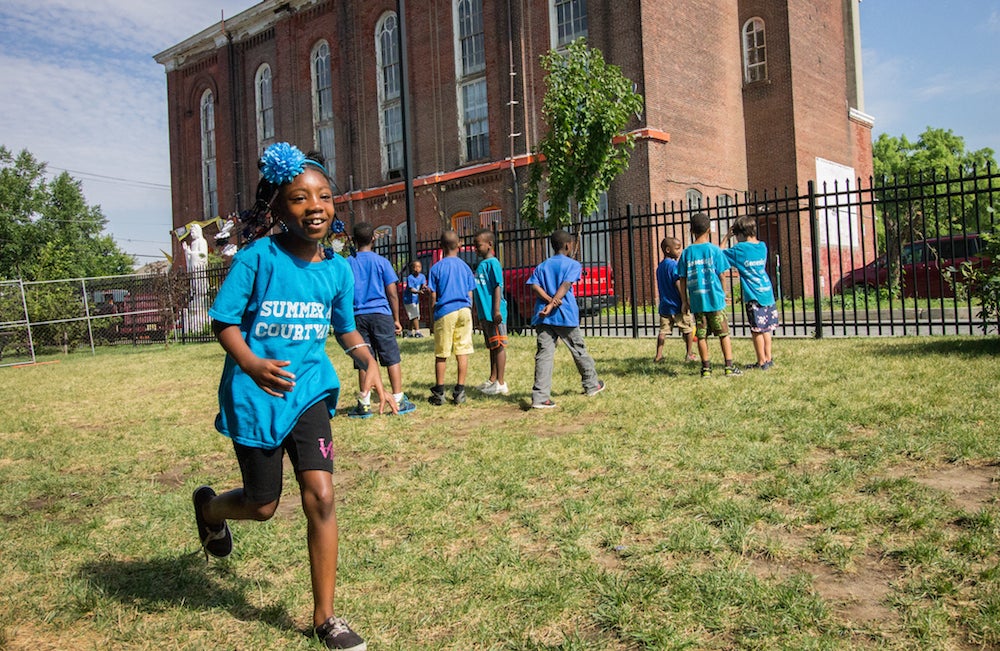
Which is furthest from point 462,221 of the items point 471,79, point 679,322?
point 679,322

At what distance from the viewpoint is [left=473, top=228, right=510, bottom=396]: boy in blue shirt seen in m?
8.12

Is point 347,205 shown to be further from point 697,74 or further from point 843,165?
point 843,165

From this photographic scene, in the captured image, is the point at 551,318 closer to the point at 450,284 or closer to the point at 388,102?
the point at 450,284

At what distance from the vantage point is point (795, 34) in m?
26.2

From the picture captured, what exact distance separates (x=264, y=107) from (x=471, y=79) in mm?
13536

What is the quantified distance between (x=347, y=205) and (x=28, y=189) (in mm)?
29717

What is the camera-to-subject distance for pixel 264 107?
36812mm

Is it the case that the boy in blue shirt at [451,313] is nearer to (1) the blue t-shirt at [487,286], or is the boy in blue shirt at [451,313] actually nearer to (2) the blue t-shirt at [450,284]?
(2) the blue t-shirt at [450,284]

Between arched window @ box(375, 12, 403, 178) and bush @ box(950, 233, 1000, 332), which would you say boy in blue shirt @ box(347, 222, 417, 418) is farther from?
A: arched window @ box(375, 12, 403, 178)

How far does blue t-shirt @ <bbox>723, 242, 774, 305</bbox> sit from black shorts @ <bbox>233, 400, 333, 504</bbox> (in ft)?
21.5

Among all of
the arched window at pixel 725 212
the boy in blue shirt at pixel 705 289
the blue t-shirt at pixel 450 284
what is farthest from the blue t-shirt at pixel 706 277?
the arched window at pixel 725 212

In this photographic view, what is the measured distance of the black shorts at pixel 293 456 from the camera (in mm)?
2953

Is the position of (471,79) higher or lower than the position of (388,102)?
lower

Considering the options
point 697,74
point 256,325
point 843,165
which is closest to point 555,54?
point 256,325
